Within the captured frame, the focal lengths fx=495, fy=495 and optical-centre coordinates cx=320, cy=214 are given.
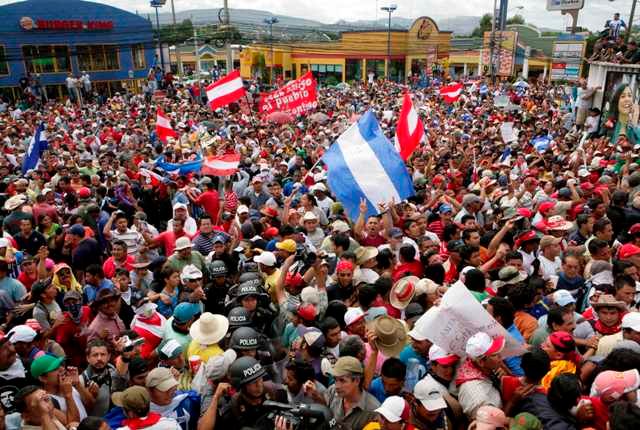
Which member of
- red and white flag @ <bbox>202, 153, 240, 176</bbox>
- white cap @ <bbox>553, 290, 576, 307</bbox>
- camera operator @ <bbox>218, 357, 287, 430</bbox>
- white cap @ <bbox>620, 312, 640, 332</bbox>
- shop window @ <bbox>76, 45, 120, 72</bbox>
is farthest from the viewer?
shop window @ <bbox>76, 45, 120, 72</bbox>

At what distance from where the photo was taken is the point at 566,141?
1324cm

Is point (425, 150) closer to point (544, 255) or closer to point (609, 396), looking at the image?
point (544, 255)

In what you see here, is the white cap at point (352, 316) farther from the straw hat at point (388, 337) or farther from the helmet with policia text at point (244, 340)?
the helmet with policia text at point (244, 340)

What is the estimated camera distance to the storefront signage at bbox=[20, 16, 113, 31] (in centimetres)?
3594

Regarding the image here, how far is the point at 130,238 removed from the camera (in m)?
6.32

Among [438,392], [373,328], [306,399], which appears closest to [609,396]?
[438,392]

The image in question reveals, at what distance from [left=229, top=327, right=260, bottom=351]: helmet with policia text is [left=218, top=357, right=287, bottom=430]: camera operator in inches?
12.7

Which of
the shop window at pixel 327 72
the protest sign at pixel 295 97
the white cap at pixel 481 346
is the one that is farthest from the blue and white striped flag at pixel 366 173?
the shop window at pixel 327 72

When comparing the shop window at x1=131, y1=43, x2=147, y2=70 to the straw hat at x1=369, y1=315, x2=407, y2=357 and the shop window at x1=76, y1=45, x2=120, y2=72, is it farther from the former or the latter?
the straw hat at x1=369, y1=315, x2=407, y2=357

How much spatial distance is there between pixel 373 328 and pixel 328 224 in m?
3.58

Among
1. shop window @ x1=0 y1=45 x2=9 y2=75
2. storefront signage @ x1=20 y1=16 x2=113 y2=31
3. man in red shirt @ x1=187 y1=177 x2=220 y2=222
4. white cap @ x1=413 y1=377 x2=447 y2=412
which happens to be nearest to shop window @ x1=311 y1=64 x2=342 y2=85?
storefront signage @ x1=20 y1=16 x2=113 y2=31

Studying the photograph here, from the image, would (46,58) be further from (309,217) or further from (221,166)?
(309,217)

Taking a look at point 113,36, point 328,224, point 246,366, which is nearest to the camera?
point 246,366

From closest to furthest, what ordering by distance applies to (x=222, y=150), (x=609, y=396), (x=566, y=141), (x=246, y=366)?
(x=609, y=396) → (x=246, y=366) → (x=222, y=150) → (x=566, y=141)
